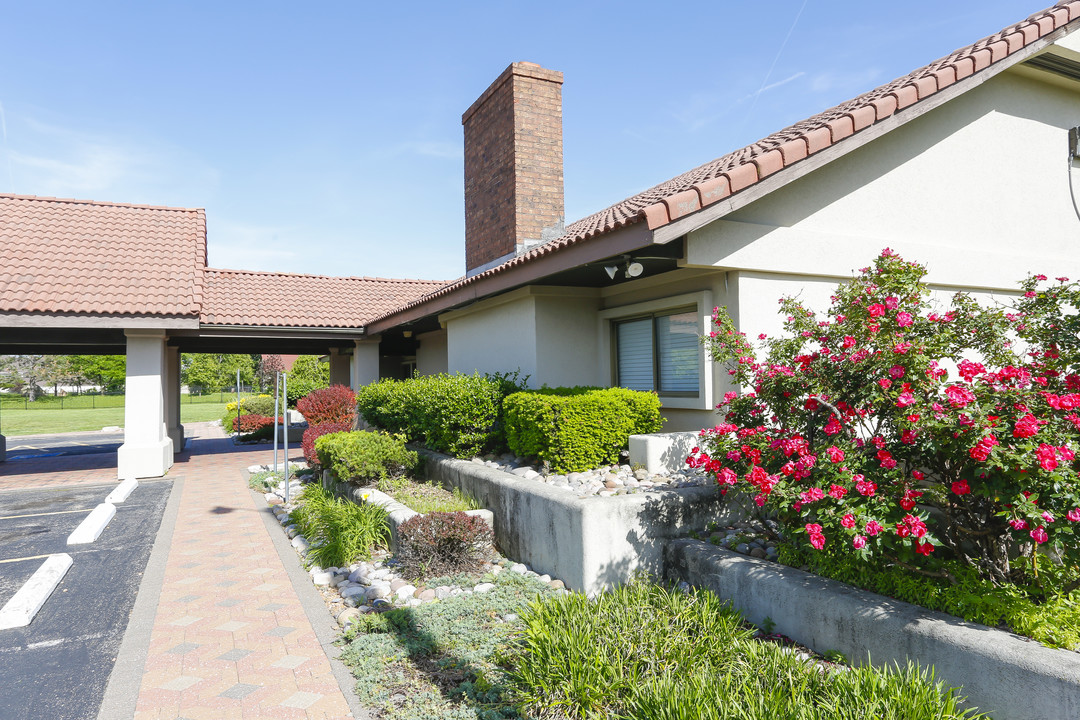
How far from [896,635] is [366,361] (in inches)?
596

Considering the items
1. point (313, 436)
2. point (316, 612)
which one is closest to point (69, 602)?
point (316, 612)

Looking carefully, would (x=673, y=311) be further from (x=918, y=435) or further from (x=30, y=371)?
(x=30, y=371)

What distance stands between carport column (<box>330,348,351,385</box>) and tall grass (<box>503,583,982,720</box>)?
17.6 m

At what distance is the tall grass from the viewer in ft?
10.0

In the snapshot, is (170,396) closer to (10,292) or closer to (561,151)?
(10,292)

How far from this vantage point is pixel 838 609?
3.96m

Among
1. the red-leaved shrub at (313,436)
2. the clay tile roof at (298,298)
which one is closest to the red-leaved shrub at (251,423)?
the clay tile roof at (298,298)

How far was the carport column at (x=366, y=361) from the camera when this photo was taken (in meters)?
17.0

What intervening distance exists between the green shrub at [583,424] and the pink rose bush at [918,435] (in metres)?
2.25

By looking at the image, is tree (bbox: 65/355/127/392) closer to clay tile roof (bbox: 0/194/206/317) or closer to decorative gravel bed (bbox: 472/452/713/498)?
clay tile roof (bbox: 0/194/206/317)

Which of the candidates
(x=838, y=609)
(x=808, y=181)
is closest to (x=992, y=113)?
(x=808, y=181)

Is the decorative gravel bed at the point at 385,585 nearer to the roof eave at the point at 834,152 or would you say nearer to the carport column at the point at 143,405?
the roof eave at the point at 834,152

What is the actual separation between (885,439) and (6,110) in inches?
628

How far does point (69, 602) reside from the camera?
5691 mm
